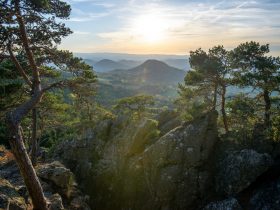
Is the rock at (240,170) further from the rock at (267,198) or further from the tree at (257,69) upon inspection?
the tree at (257,69)

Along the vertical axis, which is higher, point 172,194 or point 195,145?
point 195,145

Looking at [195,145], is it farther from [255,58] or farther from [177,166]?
[255,58]

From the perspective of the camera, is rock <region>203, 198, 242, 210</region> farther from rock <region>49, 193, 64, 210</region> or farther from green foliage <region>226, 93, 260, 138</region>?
rock <region>49, 193, 64, 210</region>

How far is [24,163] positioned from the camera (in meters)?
16.0

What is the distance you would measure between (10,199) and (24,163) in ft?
13.1

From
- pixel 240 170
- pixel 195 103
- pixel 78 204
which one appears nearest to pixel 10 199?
pixel 78 204

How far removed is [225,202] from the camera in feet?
77.8

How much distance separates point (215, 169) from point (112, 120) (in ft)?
50.5

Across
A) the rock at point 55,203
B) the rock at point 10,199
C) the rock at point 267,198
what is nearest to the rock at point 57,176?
the rock at point 55,203

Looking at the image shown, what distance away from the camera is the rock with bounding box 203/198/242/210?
75.7 ft

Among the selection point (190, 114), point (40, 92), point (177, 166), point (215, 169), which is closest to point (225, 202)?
point (215, 169)

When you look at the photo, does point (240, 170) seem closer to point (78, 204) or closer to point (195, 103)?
point (195, 103)

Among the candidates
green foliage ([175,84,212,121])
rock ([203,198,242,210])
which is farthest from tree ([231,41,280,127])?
rock ([203,198,242,210])

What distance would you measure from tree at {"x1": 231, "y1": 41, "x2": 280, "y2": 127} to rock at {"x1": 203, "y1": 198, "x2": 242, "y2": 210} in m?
9.03
